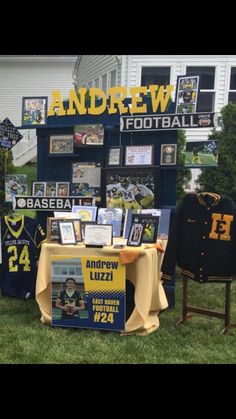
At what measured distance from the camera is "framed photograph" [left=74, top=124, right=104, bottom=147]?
491 centimetres

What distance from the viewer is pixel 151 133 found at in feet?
15.8

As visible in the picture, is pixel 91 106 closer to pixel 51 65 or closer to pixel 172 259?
pixel 172 259

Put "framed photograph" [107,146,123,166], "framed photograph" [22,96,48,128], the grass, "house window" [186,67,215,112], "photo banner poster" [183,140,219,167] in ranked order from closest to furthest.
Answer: the grass
"framed photograph" [107,146,123,166]
"framed photograph" [22,96,48,128]
"photo banner poster" [183,140,219,167]
"house window" [186,67,215,112]

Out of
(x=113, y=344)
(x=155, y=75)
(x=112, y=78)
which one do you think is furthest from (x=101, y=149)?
(x=112, y=78)

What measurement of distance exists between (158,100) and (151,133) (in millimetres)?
349

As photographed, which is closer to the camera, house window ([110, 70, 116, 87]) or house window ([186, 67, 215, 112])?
house window ([186, 67, 215, 112])

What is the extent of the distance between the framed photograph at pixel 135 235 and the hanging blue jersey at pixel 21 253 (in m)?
1.26

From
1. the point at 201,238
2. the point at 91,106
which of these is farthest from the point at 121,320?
the point at 91,106

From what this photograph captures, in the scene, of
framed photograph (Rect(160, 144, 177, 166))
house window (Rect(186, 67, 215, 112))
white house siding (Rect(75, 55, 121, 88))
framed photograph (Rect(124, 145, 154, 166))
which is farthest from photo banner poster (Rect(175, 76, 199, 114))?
white house siding (Rect(75, 55, 121, 88))

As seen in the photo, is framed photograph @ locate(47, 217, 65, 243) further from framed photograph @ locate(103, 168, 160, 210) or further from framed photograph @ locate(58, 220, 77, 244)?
framed photograph @ locate(103, 168, 160, 210)

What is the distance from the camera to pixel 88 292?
3910 millimetres

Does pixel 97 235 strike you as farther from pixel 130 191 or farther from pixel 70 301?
pixel 130 191

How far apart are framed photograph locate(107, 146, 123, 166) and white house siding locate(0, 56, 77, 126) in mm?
11771

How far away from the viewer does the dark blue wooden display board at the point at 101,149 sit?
4.77 metres
